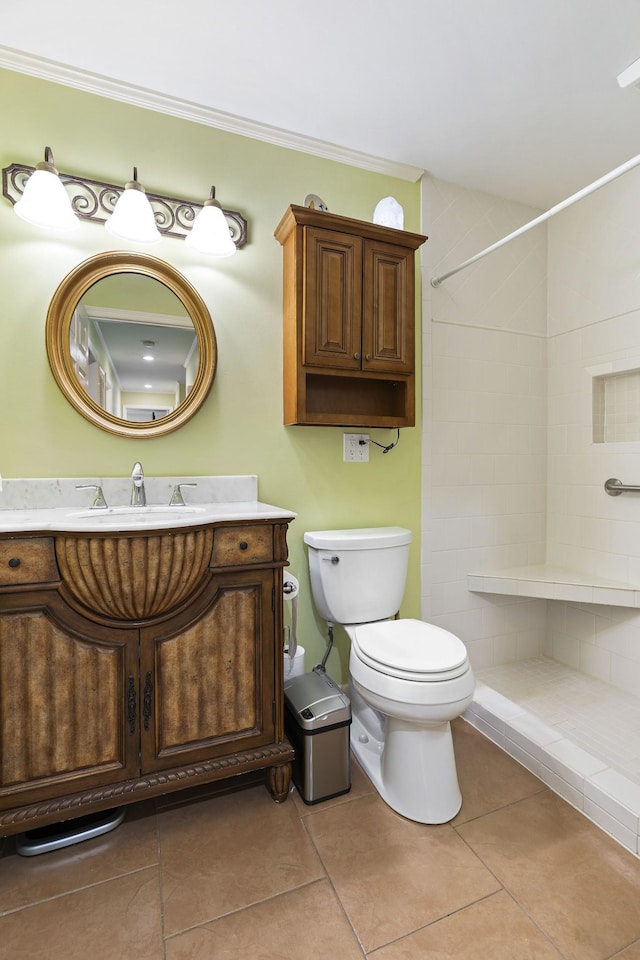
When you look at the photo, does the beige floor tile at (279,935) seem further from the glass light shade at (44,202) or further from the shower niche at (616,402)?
the shower niche at (616,402)

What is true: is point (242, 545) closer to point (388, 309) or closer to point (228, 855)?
point (228, 855)

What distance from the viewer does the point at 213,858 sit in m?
1.33

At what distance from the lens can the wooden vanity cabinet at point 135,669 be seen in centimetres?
125

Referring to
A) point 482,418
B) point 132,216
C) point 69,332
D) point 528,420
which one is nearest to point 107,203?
point 132,216

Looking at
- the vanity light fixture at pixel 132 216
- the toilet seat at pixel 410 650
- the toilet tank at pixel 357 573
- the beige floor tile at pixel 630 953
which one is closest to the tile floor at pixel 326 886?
the beige floor tile at pixel 630 953

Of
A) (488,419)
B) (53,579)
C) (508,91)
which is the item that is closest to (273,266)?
(508,91)

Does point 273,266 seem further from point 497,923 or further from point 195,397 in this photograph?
point 497,923

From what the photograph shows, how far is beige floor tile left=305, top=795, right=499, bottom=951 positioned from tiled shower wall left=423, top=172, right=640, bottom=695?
100 cm

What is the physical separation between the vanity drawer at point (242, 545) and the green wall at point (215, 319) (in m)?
0.51

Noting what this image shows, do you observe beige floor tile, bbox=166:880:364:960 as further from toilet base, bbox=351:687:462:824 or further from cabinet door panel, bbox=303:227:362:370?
cabinet door panel, bbox=303:227:362:370

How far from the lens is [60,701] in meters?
1.29

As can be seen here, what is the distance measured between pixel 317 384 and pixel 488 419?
96 cm

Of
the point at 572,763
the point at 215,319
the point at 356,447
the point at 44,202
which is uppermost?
the point at 44,202

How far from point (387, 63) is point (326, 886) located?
8.39 ft
